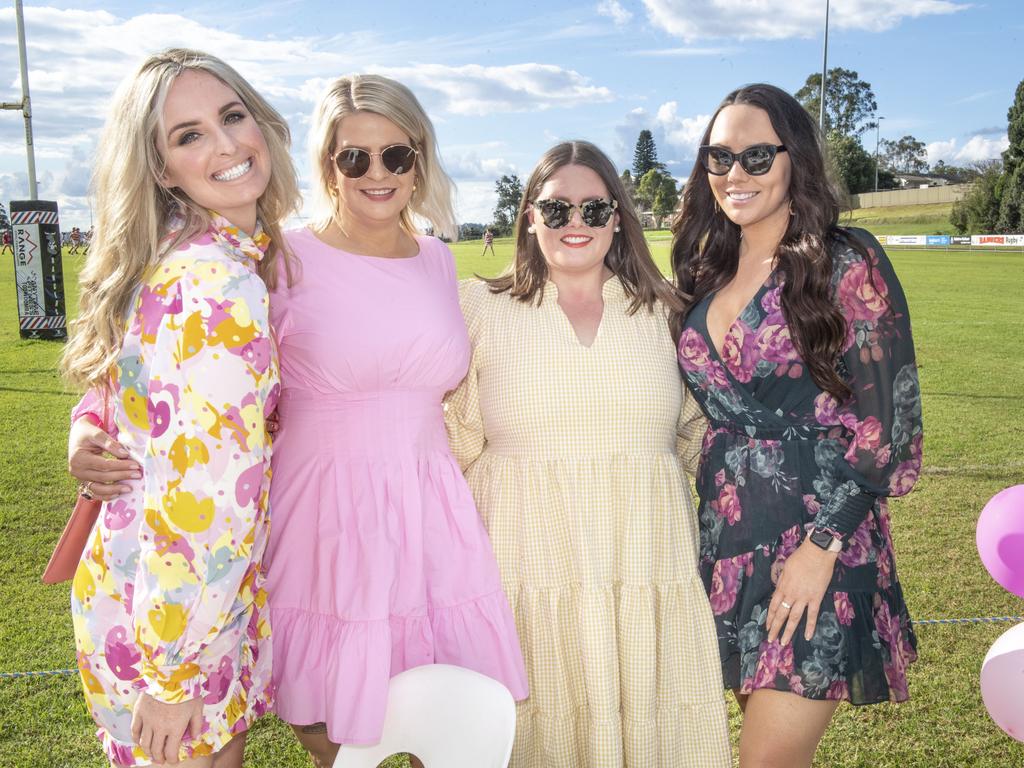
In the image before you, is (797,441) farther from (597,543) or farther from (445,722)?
(445,722)

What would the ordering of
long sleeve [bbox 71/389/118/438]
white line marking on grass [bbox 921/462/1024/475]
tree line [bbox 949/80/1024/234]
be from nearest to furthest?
long sleeve [bbox 71/389/118/438] < white line marking on grass [bbox 921/462/1024/475] < tree line [bbox 949/80/1024/234]

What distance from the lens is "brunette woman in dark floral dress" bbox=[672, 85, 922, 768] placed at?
2.54m

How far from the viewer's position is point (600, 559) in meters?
2.86

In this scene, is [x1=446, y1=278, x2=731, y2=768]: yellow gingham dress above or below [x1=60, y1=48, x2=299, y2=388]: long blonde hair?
below

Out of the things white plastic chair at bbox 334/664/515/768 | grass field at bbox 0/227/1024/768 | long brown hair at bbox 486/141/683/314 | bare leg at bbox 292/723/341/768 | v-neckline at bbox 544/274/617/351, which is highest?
long brown hair at bbox 486/141/683/314

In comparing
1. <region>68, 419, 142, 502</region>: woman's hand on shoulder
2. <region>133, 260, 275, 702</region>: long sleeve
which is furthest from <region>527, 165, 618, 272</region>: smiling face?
<region>68, 419, 142, 502</region>: woman's hand on shoulder

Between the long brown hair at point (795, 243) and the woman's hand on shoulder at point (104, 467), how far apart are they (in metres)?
1.78

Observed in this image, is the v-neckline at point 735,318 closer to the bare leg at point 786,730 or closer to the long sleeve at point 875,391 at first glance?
the long sleeve at point 875,391

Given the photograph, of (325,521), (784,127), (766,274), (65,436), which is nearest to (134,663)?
(325,521)

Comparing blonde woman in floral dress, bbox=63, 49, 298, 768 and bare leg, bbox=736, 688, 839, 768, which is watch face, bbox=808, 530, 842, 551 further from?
blonde woman in floral dress, bbox=63, 49, 298, 768

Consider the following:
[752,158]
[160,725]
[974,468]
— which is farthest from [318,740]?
[974,468]

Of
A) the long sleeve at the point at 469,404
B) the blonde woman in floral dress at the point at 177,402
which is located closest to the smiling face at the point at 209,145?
the blonde woman in floral dress at the point at 177,402

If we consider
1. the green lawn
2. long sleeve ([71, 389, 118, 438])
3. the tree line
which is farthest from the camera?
the green lawn

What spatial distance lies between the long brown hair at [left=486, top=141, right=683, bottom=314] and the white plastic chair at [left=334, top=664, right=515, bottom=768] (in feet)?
4.59
